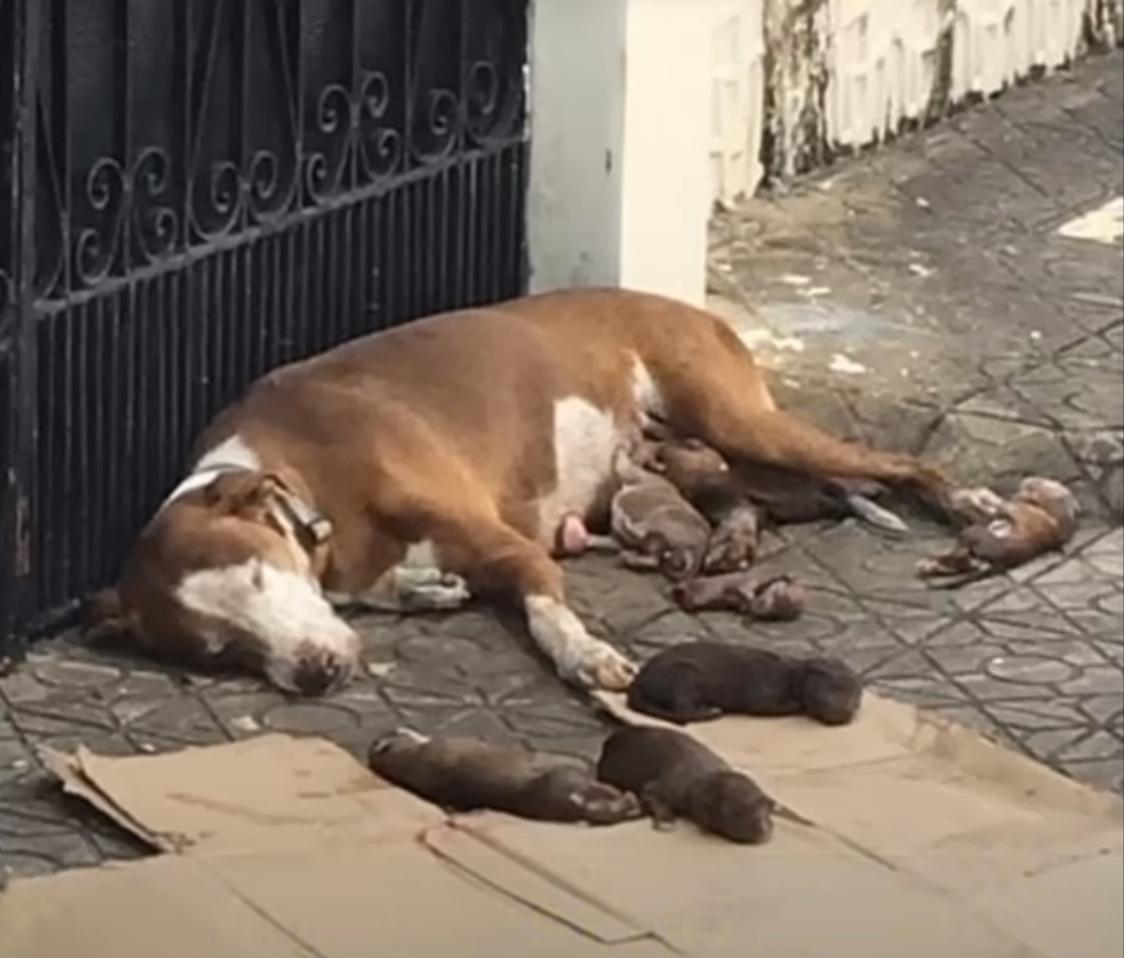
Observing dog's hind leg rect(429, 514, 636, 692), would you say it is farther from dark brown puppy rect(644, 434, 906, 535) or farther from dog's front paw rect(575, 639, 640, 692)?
dark brown puppy rect(644, 434, 906, 535)

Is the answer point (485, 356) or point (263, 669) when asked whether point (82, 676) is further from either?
point (485, 356)

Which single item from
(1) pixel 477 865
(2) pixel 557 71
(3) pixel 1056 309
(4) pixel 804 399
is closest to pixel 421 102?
(2) pixel 557 71

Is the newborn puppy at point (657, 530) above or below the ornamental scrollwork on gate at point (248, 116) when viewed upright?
below

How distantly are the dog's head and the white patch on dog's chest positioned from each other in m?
0.63

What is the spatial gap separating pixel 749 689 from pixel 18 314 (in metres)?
1.10

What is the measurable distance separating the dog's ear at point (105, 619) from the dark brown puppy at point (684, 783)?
0.81 metres

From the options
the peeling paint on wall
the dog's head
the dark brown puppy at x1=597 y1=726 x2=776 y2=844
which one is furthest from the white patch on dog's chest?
the peeling paint on wall

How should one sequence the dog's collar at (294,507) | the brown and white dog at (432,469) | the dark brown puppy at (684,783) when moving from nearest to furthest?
the dark brown puppy at (684,783) < the brown and white dog at (432,469) < the dog's collar at (294,507)

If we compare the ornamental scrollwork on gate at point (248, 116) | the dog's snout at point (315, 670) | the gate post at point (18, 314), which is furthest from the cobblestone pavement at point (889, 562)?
the ornamental scrollwork on gate at point (248, 116)

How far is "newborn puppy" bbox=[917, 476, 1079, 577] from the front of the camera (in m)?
4.96

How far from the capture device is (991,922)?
12.5 ft

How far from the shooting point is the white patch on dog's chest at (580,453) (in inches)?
205

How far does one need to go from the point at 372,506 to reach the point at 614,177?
1.01 metres

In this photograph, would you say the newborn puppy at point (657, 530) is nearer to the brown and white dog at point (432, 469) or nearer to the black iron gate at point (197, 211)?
the brown and white dog at point (432, 469)
